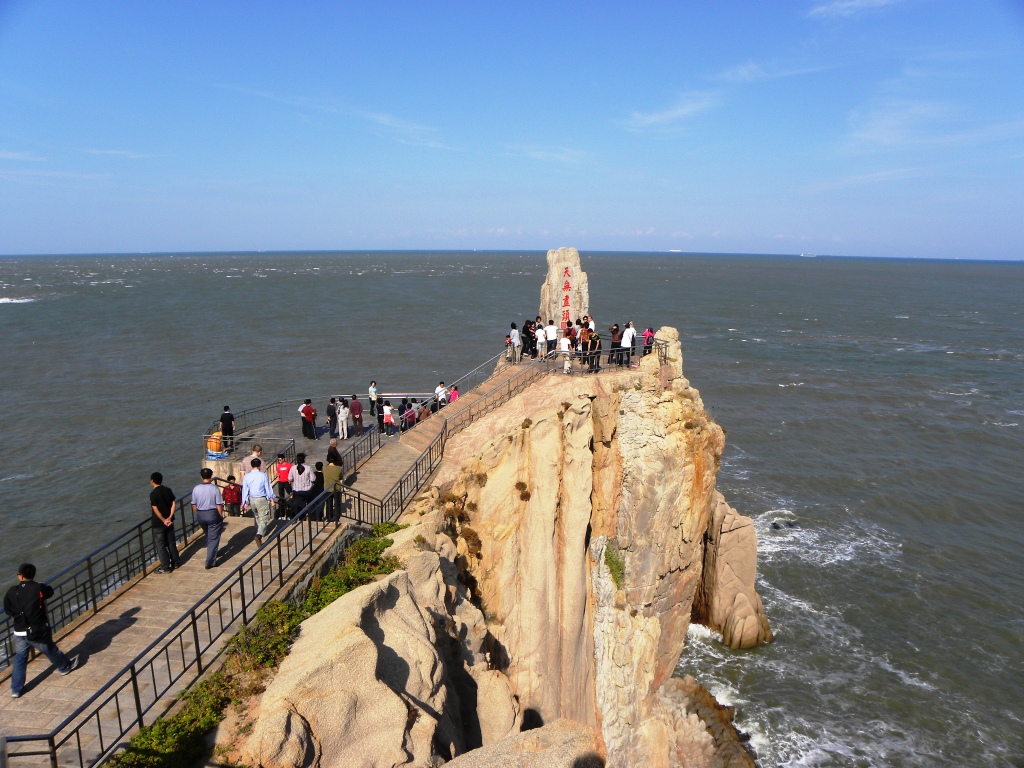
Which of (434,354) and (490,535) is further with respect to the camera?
(434,354)

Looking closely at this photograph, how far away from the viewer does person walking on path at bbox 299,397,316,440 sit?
65.4ft

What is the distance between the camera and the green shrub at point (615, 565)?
16.4m

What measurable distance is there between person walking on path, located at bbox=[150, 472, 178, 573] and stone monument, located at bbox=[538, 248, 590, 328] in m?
17.0

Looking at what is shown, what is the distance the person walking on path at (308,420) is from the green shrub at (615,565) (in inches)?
384

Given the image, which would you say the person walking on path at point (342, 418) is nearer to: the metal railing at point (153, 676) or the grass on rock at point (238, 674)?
the metal railing at point (153, 676)

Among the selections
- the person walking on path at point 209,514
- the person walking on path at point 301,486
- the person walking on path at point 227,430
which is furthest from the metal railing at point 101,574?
the person walking on path at point 227,430

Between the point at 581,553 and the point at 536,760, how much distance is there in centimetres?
767

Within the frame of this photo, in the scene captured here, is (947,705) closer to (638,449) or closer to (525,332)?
(638,449)

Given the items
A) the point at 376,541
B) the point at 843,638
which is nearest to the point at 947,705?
the point at 843,638

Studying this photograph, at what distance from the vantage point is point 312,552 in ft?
37.5

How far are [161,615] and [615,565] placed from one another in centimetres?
1033

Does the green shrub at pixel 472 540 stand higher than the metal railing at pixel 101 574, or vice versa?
the metal railing at pixel 101 574

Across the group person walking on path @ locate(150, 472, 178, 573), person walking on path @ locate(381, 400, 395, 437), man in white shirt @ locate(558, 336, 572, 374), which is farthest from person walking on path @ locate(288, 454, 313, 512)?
man in white shirt @ locate(558, 336, 572, 374)

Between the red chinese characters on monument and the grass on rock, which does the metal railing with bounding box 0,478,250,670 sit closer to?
the grass on rock
